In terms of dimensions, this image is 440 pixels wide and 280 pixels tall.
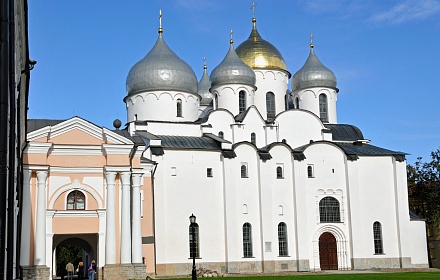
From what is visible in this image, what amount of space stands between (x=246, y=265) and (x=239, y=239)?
153cm

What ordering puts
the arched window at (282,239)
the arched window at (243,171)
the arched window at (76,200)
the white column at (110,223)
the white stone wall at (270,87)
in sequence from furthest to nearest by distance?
1. the white stone wall at (270,87)
2. the arched window at (282,239)
3. the arched window at (243,171)
4. the arched window at (76,200)
5. the white column at (110,223)

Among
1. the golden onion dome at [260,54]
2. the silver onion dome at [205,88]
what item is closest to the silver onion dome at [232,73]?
the golden onion dome at [260,54]

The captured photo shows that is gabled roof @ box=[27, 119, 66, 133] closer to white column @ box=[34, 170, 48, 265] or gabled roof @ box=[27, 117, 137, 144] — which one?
gabled roof @ box=[27, 117, 137, 144]

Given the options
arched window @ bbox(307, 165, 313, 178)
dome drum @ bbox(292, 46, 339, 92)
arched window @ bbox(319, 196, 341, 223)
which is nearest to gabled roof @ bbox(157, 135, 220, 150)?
arched window @ bbox(307, 165, 313, 178)

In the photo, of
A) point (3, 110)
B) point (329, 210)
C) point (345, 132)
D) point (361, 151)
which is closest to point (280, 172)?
point (329, 210)

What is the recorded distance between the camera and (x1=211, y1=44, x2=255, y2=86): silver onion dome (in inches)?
1705

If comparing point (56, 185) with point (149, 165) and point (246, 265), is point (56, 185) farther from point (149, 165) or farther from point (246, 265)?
point (246, 265)

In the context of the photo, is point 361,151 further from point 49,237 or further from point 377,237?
point 49,237

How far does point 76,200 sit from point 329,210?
697 inches

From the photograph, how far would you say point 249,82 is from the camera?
43656 millimetres

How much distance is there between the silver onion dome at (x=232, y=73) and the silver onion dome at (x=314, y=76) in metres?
4.42

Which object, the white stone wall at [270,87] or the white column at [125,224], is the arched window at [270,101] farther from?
the white column at [125,224]

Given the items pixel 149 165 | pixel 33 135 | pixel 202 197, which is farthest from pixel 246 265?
pixel 33 135

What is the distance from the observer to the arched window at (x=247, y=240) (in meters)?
39.0
